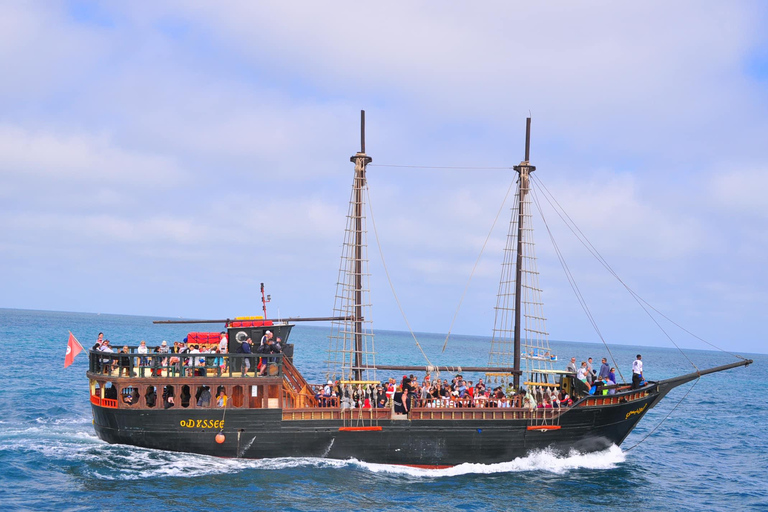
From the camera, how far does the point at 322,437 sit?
26453 millimetres

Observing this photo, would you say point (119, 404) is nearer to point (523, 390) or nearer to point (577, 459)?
point (523, 390)

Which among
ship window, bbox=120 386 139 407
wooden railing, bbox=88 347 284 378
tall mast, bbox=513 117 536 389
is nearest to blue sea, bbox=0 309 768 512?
ship window, bbox=120 386 139 407

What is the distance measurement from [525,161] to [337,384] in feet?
44.6

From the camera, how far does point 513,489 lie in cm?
2453

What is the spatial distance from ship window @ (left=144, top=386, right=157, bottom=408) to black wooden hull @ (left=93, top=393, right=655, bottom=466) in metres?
0.78

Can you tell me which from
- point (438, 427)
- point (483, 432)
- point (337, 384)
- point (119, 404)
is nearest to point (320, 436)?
point (337, 384)

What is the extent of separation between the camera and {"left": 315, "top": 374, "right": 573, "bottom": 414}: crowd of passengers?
26.6 metres

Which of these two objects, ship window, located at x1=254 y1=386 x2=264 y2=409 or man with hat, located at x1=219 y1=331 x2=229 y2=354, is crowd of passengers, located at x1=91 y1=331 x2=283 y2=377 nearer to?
man with hat, located at x1=219 y1=331 x2=229 y2=354

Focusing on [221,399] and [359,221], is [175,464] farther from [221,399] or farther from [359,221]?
[359,221]

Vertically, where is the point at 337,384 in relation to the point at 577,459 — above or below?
above

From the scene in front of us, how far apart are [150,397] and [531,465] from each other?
15769 mm

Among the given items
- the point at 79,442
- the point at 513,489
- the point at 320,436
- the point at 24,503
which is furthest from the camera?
the point at 79,442

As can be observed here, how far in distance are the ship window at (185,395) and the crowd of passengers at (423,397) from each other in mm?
5297

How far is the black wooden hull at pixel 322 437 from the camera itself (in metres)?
26.2
